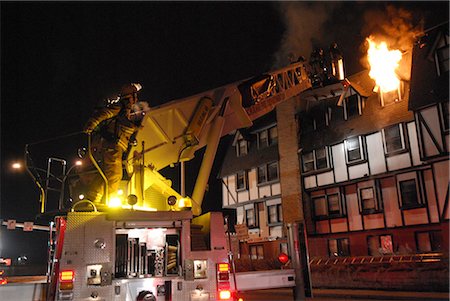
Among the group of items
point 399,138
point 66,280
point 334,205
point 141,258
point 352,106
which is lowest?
point 66,280

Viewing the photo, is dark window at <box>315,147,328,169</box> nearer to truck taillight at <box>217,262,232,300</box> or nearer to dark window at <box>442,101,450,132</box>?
dark window at <box>442,101,450,132</box>

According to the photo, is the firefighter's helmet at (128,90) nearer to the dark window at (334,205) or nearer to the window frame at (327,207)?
the window frame at (327,207)

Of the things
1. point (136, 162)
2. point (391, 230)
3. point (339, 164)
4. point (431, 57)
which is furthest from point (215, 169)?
point (136, 162)

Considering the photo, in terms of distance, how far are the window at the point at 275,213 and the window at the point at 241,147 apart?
519 centimetres

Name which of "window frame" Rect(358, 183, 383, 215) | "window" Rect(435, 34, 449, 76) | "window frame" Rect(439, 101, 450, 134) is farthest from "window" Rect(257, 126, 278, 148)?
"window frame" Rect(439, 101, 450, 134)

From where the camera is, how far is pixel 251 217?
3042cm

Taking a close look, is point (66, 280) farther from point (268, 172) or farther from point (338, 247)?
point (268, 172)

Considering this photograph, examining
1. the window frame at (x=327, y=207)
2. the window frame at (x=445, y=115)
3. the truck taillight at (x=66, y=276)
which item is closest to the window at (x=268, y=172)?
the window frame at (x=327, y=207)

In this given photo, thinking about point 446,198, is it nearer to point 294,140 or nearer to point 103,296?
point 294,140

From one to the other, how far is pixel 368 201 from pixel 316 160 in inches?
161

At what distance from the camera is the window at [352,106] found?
24506mm

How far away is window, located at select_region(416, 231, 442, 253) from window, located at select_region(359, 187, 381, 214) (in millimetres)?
2622

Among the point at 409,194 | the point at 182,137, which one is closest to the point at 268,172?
the point at 409,194

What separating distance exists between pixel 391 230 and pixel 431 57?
900 centimetres
